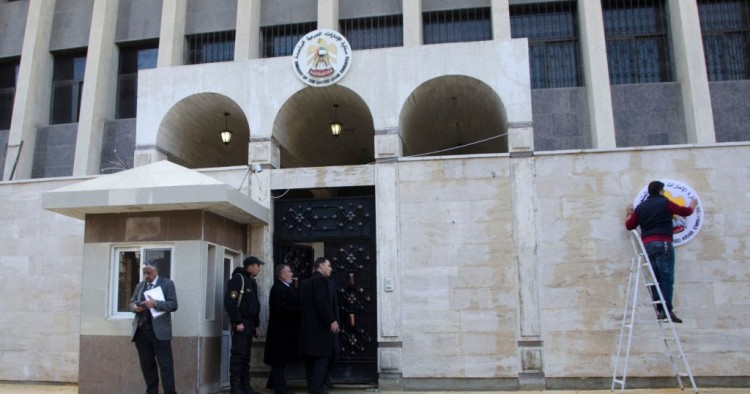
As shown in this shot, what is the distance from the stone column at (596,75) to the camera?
657 inches

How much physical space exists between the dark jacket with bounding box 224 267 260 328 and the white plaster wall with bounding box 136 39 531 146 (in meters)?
3.37

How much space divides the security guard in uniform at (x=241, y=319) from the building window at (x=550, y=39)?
433 inches

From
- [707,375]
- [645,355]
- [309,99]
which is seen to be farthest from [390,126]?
[707,375]

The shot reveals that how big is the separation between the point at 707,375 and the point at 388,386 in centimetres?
509

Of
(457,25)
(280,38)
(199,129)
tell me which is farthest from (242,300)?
(457,25)

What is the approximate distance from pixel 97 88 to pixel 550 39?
13175 mm

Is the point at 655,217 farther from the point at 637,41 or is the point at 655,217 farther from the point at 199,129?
the point at 637,41

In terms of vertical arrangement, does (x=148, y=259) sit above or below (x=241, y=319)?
above

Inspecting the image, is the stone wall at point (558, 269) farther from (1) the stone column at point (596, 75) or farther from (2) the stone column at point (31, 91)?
(2) the stone column at point (31, 91)

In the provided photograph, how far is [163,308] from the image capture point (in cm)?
893

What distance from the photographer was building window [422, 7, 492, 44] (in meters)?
18.5

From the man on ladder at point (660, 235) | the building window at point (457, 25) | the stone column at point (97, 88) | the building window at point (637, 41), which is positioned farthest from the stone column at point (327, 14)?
the man on ladder at point (660, 235)

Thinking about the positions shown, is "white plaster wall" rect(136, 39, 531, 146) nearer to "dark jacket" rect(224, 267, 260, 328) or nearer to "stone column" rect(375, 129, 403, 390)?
"stone column" rect(375, 129, 403, 390)

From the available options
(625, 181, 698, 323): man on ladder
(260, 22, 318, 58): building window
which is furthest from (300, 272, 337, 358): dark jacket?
(260, 22, 318, 58): building window
